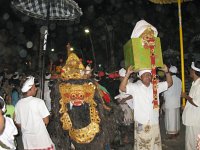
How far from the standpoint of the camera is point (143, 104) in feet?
18.3

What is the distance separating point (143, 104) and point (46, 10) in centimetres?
258

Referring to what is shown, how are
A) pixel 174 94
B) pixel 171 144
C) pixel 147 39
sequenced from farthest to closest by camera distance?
pixel 174 94
pixel 171 144
pixel 147 39

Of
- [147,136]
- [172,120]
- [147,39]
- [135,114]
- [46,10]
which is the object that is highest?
[46,10]

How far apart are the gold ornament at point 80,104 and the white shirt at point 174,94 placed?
3.75 meters

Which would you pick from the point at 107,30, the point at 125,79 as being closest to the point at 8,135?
the point at 125,79

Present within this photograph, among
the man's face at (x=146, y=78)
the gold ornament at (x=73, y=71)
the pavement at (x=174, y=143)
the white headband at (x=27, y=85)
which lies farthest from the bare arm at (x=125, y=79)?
the pavement at (x=174, y=143)

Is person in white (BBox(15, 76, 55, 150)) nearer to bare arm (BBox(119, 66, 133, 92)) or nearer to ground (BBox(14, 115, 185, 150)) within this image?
bare arm (BBox(119, 66, 133, 92))

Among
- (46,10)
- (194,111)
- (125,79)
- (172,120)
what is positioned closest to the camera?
(125,79)

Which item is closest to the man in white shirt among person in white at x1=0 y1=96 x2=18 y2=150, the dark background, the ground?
the ground

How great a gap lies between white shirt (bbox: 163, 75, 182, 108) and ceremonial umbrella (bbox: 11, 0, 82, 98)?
12.1 ft

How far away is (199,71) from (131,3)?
72.1 feet

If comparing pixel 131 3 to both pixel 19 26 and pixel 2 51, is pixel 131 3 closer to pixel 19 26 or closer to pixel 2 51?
pixel 19 26

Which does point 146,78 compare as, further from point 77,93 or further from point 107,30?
point 107,30

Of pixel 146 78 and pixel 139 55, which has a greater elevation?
pixel 139 55
